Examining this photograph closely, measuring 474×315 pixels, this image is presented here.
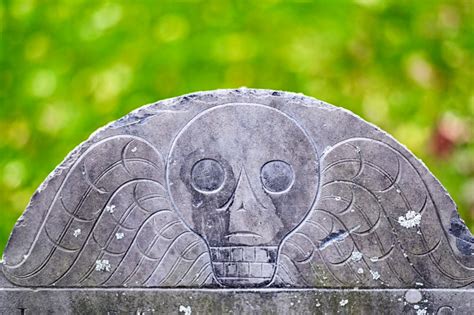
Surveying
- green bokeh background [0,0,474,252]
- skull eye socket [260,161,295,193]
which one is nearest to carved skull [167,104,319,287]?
skull eye socket [260,161,295,193]

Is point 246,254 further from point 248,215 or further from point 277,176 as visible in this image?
point 277,176

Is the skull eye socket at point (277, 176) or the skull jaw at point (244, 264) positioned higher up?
the skull eye socket at point (277, 176)

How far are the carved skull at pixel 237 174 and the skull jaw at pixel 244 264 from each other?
47 millimetres

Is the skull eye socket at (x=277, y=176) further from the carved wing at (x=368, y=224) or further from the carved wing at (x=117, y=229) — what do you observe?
the carved wing at (x=117, y=229)

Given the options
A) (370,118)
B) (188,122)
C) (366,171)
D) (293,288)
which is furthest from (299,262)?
(370,118)

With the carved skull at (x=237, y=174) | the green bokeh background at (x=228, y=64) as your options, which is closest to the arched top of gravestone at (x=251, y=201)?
the carved skull at (x=237, y=174)

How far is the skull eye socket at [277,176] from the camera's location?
2.05 metres

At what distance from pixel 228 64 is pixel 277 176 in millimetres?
2108

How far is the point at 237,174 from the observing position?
205cm

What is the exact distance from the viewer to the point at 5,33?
435 cm

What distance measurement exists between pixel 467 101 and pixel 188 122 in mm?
2399

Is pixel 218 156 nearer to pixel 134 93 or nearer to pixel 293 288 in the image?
pixel 293 288

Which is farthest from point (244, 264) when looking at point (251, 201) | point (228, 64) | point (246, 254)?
point (228, 64)

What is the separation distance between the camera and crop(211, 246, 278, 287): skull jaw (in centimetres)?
206
